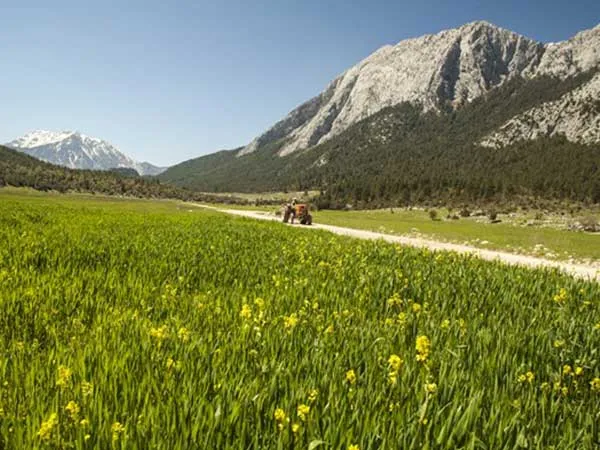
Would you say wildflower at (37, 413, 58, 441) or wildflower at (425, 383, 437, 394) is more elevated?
wildflower at (37, 413, 58, 441)

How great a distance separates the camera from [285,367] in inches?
132

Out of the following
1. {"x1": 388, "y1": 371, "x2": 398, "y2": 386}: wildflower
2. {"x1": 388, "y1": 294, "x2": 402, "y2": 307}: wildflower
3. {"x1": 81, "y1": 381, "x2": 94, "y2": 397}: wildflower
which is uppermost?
{"x1": 81, "y1": 381, "x2": 94, "y2": 397}: wildflower

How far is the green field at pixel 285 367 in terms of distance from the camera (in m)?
2.35

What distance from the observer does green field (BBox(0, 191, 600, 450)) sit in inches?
92.4

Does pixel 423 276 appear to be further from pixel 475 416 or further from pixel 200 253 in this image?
pixel 475 416

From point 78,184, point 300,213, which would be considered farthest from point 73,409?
point 78,184

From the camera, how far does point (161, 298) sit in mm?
5867

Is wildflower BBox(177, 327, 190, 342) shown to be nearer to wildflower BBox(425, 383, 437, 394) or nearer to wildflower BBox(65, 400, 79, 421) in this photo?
wildflower BBox(65, 400, 79, 421)

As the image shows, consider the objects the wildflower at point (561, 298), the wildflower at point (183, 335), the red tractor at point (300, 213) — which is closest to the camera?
the wildflower at point (183, 335)

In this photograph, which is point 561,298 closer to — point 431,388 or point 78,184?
point 431,388

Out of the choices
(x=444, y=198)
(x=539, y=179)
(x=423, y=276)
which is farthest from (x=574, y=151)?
(x=423, y=276)

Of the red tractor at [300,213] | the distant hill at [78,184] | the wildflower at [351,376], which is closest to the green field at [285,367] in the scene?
the wildflower at [351,376]

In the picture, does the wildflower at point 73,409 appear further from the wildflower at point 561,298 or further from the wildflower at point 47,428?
the wildflower at point 561,298

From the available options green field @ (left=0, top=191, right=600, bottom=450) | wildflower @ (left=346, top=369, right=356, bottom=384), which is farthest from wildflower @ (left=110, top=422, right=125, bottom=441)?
wildflower @ (left=346, top=369, right=356, bottom=384)
